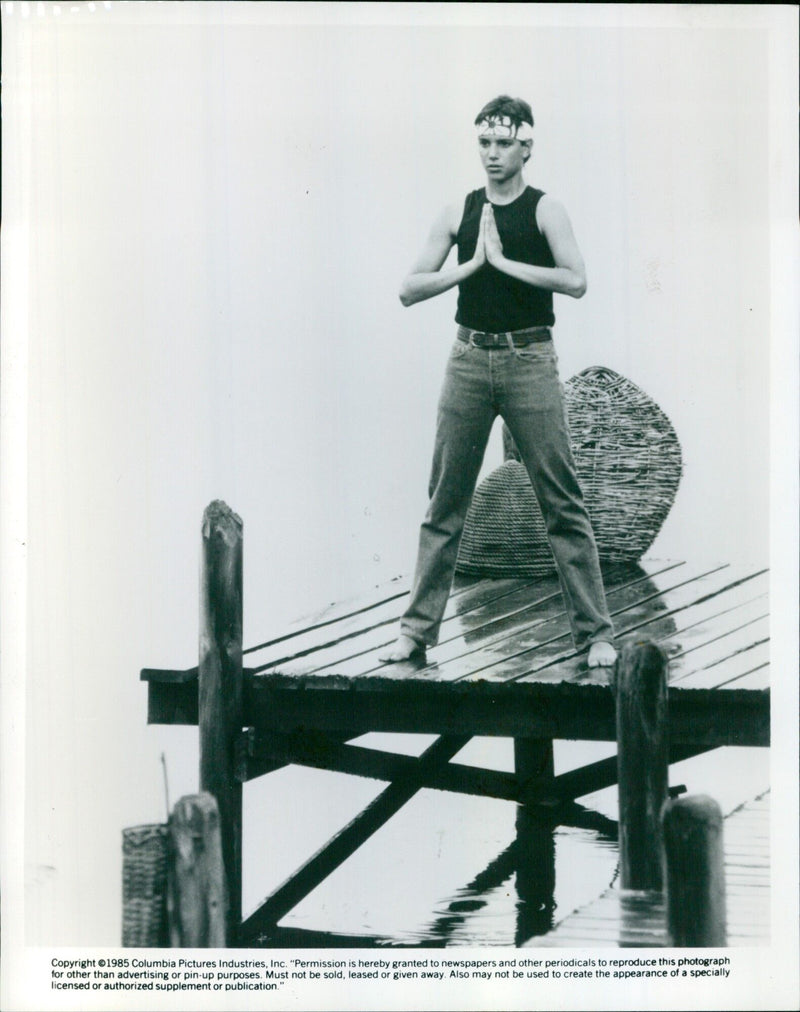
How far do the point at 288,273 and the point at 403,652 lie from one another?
1.76 metres

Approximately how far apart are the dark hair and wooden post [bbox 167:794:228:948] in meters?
3.15

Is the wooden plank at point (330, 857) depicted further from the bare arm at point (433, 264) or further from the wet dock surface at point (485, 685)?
the bare arm at point (433, 264)

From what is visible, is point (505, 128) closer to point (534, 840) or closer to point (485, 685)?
point (485, 685)

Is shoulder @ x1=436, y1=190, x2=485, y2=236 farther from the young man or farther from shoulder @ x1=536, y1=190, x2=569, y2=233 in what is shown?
shoulder @ x1=536, y1=190, x2=569, y2=233

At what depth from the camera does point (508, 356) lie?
7.37m

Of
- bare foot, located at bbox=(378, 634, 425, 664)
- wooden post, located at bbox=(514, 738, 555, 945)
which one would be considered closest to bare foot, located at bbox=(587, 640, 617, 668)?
bare foot, located at bbox=(378, 634, 425, 664)

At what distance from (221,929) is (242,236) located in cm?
299

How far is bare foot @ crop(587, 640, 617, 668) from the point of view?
7.29 m

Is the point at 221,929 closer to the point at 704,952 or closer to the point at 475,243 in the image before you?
the point at 704,952

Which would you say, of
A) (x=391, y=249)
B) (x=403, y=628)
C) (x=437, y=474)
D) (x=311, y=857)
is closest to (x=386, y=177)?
(x=391, y=249)

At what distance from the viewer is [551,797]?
9.65m

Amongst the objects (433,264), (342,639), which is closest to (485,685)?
(342,639)

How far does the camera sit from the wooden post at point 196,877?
656 centimetres

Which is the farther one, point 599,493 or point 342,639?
point 599,493
